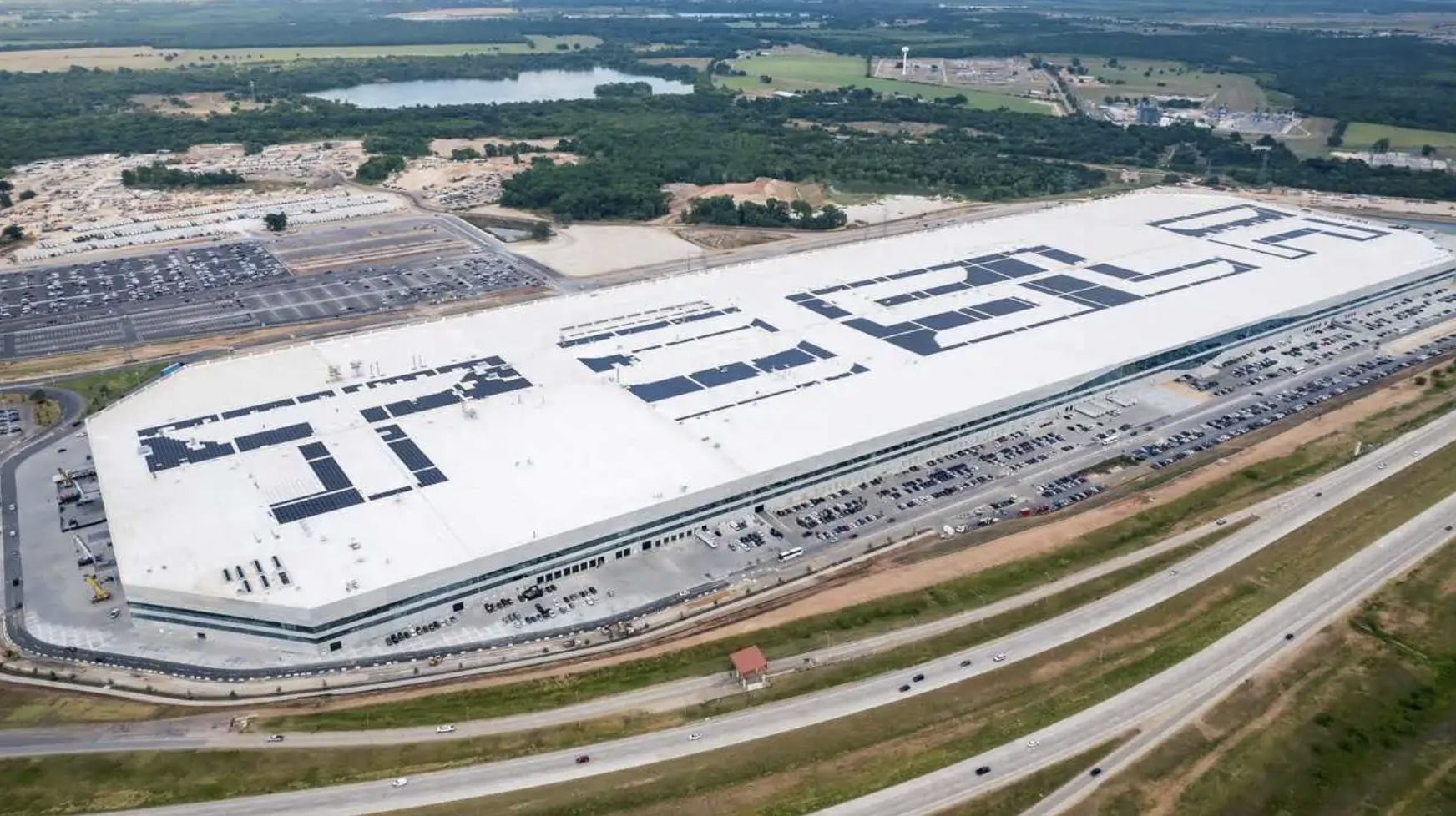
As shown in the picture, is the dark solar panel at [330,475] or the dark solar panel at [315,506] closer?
the dark solar panel at [315,506]

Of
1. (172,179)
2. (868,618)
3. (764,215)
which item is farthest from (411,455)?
(172,179)

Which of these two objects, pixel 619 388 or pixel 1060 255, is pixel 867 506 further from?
pixel 1060 255

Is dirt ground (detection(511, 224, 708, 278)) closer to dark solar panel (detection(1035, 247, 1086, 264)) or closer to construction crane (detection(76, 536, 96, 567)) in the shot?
dark solar panel (detection(1035, 247, 1086, 264))

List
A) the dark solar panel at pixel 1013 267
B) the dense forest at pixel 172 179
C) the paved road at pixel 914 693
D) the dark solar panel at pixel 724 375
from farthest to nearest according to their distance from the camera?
the dense forest at pixel 172 179 < the dark solar panel at pixel 1013 267 < the dark solar panel at pixel 724 375 < the paved road at pixel 914 693

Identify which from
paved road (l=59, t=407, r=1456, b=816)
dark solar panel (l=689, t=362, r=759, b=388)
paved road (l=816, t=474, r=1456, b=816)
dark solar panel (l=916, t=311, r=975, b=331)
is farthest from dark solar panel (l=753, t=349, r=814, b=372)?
paved road (l=816, t=474, r=1456, b=816)

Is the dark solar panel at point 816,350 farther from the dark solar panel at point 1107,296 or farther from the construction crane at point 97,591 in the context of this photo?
the construction crane at point 97,591

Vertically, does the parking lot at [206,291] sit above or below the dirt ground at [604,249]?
below

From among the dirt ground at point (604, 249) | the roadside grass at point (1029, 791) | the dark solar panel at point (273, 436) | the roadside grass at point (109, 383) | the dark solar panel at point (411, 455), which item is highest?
the dark solar panel at point (273, 436)

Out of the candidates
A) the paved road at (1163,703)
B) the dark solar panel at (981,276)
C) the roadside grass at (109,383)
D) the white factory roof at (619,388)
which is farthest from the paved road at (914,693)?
the roadside grass at (109,383)
